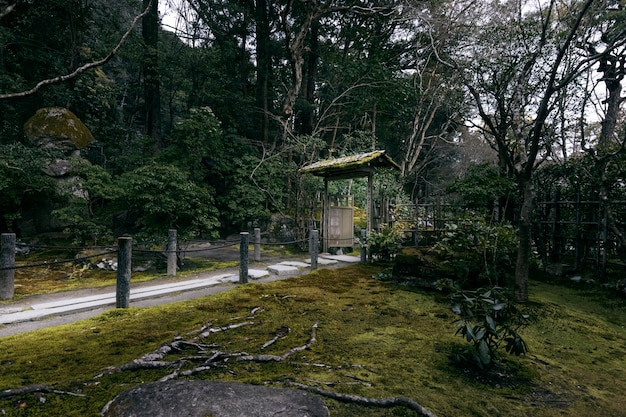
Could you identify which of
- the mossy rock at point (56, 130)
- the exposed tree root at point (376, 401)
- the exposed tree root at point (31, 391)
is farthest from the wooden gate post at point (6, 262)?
the mossy rock at point (56, 130)

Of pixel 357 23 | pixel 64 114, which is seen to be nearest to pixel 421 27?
pixel 357 23

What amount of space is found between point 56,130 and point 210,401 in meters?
12.0

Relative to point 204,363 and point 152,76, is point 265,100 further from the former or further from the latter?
point 204,363

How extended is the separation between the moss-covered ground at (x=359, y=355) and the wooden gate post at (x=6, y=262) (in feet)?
7.29

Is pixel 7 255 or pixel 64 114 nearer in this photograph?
pixel 7 255

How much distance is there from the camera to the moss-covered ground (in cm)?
229

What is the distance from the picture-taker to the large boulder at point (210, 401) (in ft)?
6.05

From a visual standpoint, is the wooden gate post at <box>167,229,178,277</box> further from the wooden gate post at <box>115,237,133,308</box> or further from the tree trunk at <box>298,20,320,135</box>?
the tree trunk at <box>298,20,320,135</box>

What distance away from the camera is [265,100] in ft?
46.7

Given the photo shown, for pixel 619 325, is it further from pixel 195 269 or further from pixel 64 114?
pixel 64 114

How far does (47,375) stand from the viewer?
8.23ft

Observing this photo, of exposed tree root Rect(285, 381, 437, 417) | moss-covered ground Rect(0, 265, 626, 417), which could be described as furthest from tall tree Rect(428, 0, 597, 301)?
exposed tree root Rect(285, 381, 437, 417)

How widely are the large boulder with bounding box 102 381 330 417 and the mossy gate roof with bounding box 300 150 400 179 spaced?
261 inches

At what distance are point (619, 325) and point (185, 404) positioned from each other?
225 inches
